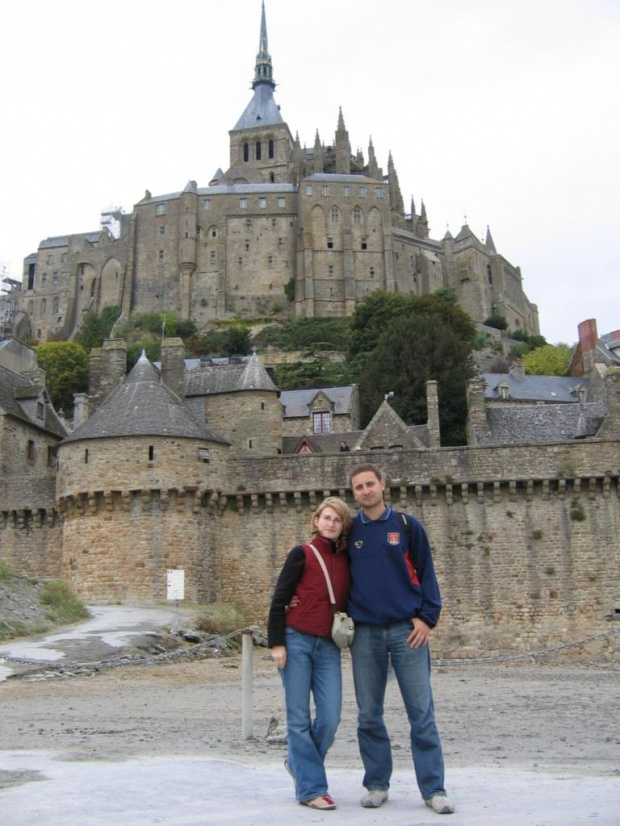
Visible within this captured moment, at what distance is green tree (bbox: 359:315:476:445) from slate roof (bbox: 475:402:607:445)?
7989mm

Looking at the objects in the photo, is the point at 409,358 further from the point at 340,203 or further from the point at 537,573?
the point at 340,203

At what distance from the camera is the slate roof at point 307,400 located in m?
62.7

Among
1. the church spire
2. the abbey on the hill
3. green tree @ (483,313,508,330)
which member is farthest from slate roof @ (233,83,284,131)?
green tree @ (483,313,508,330)

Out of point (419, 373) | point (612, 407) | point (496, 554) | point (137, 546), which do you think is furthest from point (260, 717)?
point (419, 373)

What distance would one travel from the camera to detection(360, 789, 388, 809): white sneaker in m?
7.62

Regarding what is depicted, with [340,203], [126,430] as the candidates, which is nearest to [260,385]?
[126,430]

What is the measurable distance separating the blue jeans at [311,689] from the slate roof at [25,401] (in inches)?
1262

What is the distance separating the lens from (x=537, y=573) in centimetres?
3111

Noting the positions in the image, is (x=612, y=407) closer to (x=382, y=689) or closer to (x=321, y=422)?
(x=321, y=422)

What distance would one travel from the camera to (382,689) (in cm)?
836

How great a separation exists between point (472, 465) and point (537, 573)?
400 cm

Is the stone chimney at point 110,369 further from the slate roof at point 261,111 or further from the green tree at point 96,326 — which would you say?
the slate roof at point 261,111

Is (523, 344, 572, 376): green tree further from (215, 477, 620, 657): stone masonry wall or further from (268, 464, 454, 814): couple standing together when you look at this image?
(268, 464, 454, 814): couple standing together

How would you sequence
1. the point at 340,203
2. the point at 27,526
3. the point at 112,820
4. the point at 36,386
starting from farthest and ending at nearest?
1. the point at 340,203
2. the point at 36,386
3. the point at 27,526
4. the point at 112,820
